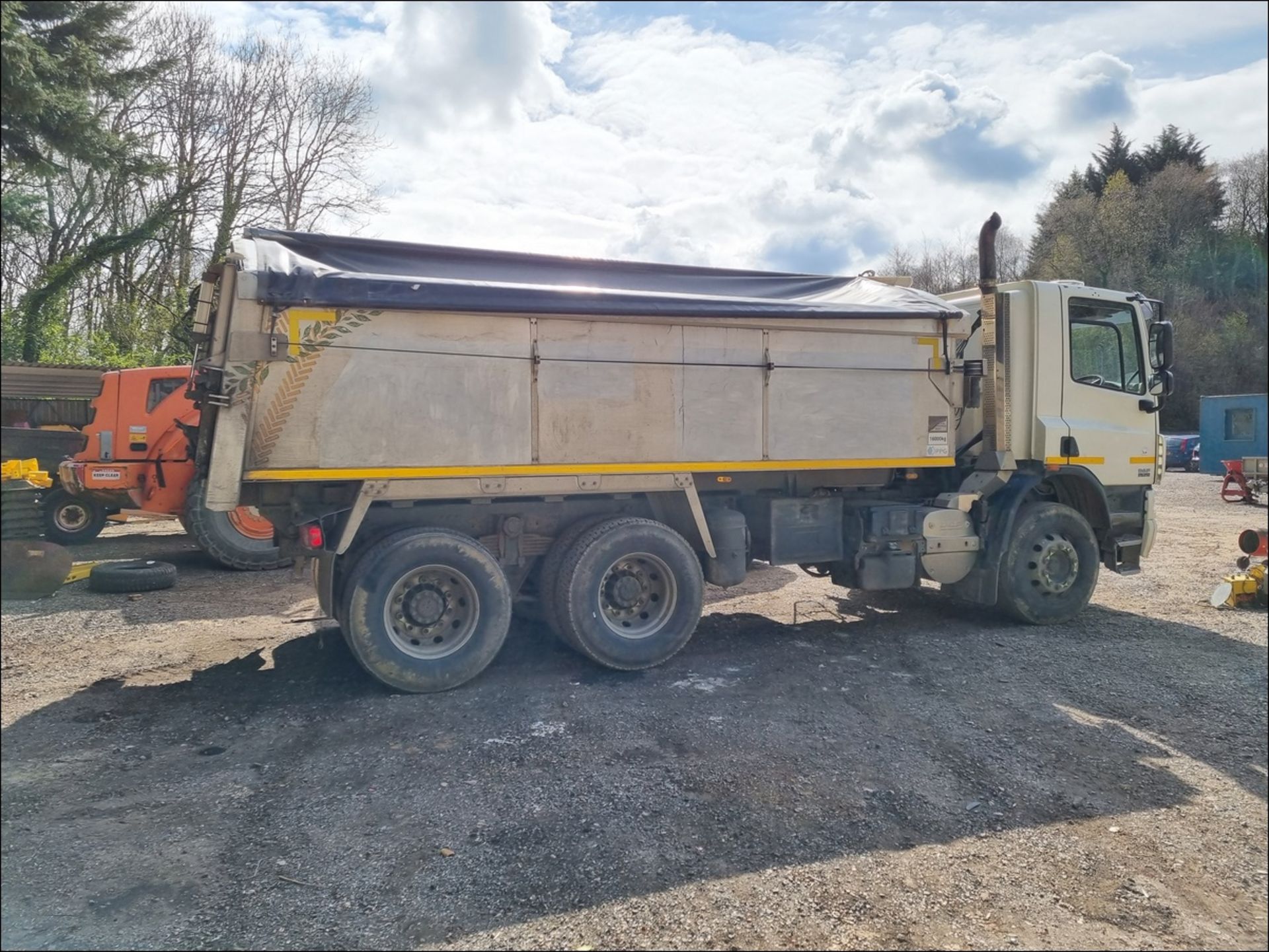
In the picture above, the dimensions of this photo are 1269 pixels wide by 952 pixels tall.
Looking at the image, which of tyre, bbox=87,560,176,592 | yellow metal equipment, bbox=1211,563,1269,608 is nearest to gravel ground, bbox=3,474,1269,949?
yellow metal equipment, bbox=1211,563,1269,608

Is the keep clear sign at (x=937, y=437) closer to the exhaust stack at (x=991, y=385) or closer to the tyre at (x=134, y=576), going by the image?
the exhaust stack at (x=991, y=385)

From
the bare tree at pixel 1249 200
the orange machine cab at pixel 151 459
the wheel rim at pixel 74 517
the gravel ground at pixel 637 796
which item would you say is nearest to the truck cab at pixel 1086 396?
the gravel ground at pixel 637 796

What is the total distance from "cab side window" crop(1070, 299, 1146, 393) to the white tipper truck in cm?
2

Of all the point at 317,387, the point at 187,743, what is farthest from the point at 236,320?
the point at 187,743

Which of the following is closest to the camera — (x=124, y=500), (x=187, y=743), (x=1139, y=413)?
(x=187, y=743)

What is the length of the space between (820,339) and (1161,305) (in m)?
3.33

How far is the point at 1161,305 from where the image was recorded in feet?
23.6

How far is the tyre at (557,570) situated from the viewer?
19.5 ft

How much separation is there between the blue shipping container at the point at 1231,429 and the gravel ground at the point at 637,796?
0.52 metres

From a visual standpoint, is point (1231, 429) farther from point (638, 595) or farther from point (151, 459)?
point (151, 459)

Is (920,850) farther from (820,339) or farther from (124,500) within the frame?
(124,500)

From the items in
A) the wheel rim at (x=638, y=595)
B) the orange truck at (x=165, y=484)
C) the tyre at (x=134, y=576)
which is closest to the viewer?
the wheel rim at (x=638, y=595)

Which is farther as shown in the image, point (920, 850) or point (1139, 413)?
point (1139, 413)

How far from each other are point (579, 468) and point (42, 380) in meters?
4.03
